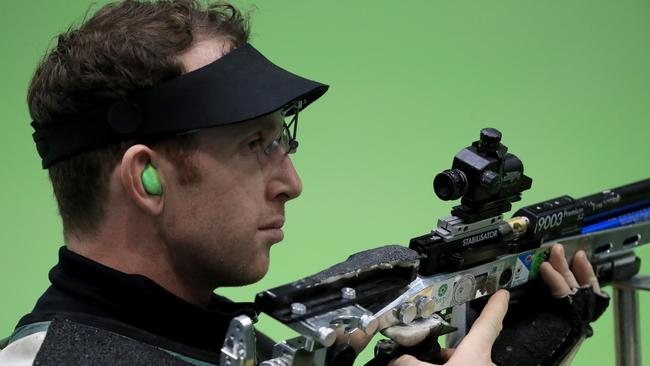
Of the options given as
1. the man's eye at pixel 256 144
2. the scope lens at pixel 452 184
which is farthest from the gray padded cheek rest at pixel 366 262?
the man's eye at pixel 256 144

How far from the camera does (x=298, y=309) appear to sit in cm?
105

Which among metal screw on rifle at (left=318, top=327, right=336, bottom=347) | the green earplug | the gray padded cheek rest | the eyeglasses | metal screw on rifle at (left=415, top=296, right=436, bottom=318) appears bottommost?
metal screw on rifle at (left=318, top=327, right=336, bottom=347)

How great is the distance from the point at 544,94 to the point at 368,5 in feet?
2.13

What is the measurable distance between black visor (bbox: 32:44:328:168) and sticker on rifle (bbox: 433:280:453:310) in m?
0.36

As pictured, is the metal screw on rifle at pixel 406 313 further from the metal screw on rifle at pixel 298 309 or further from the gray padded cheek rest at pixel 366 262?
the metal screw on rifle at pixel 298 309

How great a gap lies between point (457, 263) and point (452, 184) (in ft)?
0.40

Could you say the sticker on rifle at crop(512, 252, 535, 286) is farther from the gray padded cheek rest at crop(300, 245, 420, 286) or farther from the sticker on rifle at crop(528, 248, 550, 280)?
the gray padded cheek rest at crop(300, 245, 420, 286)

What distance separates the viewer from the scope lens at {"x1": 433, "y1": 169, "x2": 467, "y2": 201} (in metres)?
1.29

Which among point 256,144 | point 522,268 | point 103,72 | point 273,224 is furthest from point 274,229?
point 522,268

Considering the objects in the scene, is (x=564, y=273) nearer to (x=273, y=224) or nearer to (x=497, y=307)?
(x=497, y=307)

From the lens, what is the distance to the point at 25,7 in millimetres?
2629

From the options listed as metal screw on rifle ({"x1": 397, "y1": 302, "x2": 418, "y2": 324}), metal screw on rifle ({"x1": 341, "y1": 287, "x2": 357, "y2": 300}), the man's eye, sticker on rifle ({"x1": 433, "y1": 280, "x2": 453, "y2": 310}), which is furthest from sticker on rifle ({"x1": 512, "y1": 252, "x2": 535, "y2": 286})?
the man's eye

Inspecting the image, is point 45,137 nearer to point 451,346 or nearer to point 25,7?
point 451,346

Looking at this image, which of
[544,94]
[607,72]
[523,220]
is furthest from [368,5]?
[523,220]
